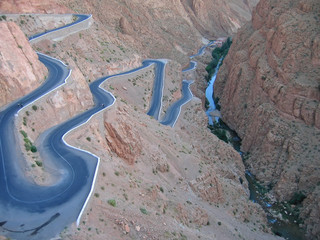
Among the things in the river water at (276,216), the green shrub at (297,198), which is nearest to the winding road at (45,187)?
the river water at (276,216)

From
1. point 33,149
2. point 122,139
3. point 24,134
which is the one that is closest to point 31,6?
point 122,139

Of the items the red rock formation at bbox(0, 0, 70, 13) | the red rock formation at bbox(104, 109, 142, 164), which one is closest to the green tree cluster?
the red rock formation at bbox(0, 0, 70, 13)

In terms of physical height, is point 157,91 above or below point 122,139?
below

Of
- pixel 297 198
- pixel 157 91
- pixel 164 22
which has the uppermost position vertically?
pixel 164 22

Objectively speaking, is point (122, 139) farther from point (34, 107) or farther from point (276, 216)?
point (276, 216)

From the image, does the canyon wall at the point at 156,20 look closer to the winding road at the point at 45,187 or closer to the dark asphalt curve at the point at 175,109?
the dark asphalt curve at the point at 175,109

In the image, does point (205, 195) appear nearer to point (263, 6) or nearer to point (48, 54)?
point (48, 54)

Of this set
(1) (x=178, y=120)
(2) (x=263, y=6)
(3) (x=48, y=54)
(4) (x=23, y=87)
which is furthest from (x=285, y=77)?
(4) (x=23, y=87)
